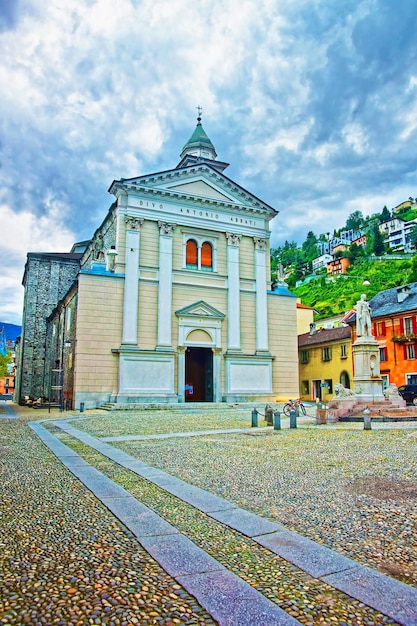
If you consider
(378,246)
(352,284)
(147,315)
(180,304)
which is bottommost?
(147,315)

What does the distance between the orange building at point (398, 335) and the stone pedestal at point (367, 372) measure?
21.3 m

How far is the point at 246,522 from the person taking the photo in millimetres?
5426

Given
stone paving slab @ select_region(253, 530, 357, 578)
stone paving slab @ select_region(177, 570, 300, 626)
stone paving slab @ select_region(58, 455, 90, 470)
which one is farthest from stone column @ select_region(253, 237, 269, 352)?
stone paving slab @ select_region(177, 570, 300, 626)

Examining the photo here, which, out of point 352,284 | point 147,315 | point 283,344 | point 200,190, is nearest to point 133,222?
point 200,190

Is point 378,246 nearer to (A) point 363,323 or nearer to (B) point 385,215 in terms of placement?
(B) point 385,215

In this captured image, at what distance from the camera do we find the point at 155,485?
7473mm

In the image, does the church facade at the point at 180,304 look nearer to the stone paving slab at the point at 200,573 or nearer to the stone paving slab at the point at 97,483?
the stone paving slab at the point at 97,483

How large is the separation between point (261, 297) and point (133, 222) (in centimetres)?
1092

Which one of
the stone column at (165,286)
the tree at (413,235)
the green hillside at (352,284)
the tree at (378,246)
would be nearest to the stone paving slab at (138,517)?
the stone column at (165,286)

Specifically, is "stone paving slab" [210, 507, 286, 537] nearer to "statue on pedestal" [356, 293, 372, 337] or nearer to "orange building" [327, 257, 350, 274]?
"statue on pedestal" [356, 293, 372, 337]

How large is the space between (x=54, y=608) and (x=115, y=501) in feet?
10.0

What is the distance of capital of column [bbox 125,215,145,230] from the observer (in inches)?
1291

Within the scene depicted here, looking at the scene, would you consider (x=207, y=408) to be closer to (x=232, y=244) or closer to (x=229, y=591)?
(x=232, y=244)

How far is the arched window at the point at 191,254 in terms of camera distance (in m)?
34.9
